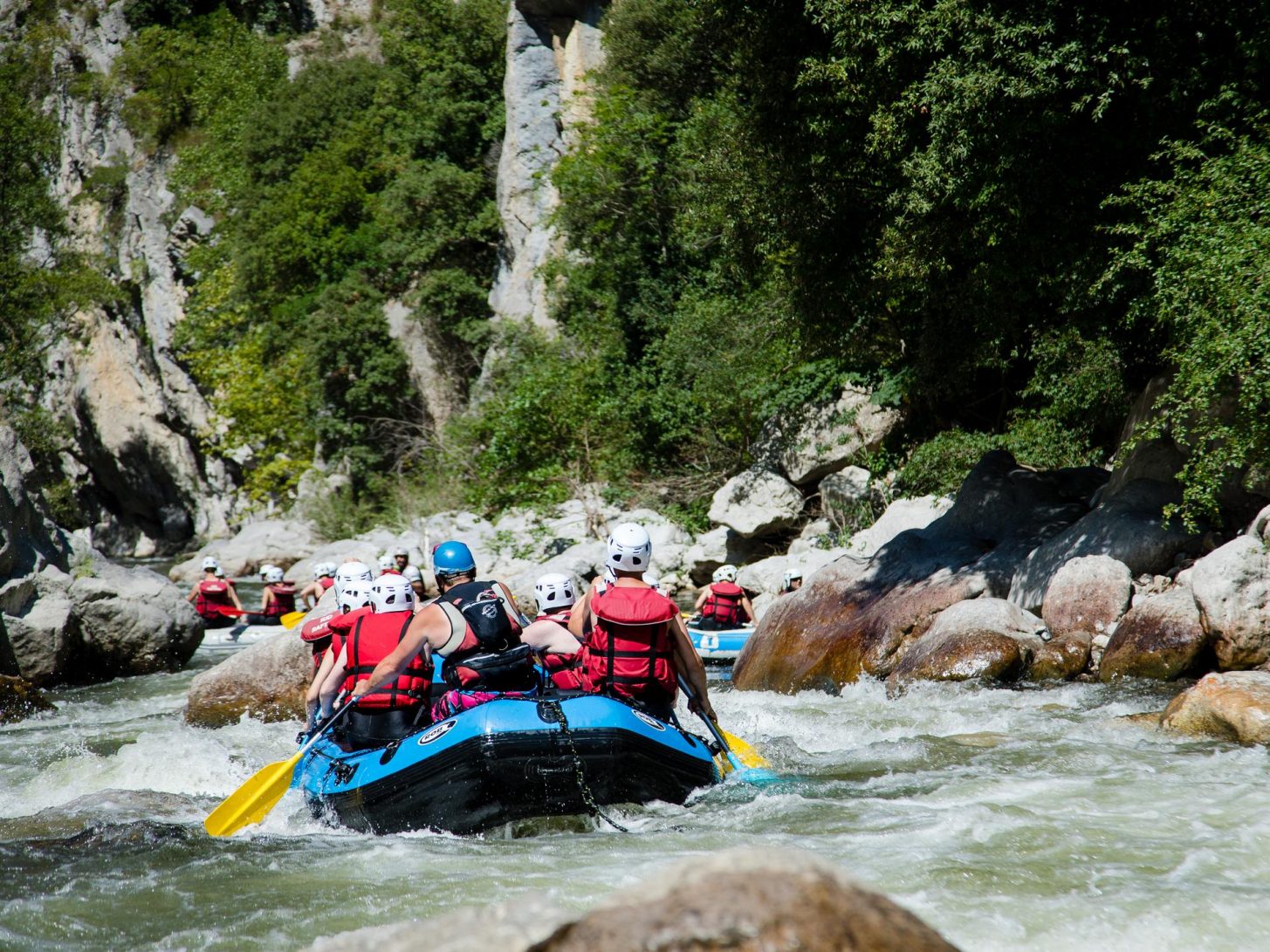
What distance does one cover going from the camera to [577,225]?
84.8 feet

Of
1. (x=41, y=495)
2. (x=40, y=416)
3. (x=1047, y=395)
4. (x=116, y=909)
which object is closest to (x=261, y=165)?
(x=40, y=416)

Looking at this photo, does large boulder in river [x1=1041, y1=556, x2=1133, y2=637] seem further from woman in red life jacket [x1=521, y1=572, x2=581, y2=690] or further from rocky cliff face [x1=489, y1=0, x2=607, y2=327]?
rocky cliff face [x1=489, y1=0, x2=607, y2=327]

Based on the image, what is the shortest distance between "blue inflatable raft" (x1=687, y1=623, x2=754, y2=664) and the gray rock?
21.3 feet

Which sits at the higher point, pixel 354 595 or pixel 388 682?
pixel 354 595

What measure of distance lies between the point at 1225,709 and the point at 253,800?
19.1ft

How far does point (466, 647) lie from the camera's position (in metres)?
6.38

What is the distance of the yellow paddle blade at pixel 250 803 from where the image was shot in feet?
21.0

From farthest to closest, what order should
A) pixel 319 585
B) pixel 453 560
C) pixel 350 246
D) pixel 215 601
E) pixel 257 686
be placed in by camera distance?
pixel 350 246 < pixel 215 601 < pixel 319 585 < pixel 257 686 < pixel 453 560

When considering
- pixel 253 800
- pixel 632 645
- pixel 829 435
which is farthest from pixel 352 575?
pixel 829 435

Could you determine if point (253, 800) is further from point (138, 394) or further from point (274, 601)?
point (138, 394)

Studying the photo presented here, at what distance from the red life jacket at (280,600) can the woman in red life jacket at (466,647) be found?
428 inches

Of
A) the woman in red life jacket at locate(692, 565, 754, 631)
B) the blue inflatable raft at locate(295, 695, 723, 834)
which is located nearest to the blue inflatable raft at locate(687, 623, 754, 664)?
the woman in red life jacket at locate(692, 565, 754, 631)

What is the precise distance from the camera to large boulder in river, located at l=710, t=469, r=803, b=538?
19.4 m

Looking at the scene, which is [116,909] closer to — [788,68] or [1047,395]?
[788,68]
